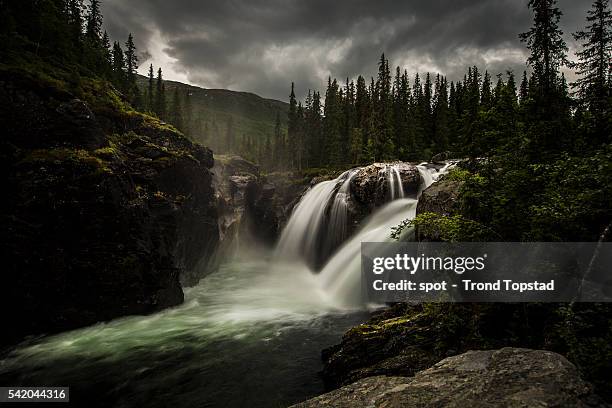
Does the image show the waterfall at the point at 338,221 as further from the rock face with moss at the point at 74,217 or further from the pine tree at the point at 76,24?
the pine tree at the point at 76,24

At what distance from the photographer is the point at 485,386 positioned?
14.0 feet

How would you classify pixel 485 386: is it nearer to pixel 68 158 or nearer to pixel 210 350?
pixel 210 350

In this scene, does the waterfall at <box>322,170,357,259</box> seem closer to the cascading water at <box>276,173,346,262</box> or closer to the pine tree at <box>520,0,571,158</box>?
the cascading water at <box>276,173,346,262</box>

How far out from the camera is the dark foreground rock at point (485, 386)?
3836mm

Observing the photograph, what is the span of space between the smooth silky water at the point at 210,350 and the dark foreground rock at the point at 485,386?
13.1 feet

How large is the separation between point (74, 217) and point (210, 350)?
794 cm

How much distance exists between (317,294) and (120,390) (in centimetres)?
1176

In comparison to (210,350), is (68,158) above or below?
above

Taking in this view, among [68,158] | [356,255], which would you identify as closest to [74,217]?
[68,158]

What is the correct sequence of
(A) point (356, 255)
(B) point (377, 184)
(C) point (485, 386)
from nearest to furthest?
1. (C) point (485, 386)
2. (A) point (356, 255)
3. (B) point (377, 184)

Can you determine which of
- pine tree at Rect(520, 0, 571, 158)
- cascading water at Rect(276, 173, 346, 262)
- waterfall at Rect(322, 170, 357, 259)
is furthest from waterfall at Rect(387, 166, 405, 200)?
pine tree at Rect(520, 0, 571, 158)

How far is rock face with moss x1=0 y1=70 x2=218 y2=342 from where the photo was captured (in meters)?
12.1

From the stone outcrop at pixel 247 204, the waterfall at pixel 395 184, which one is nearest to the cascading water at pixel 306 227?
the stone outcrop at pixel 247 204

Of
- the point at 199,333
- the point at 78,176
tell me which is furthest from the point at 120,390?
the point at 78,176
